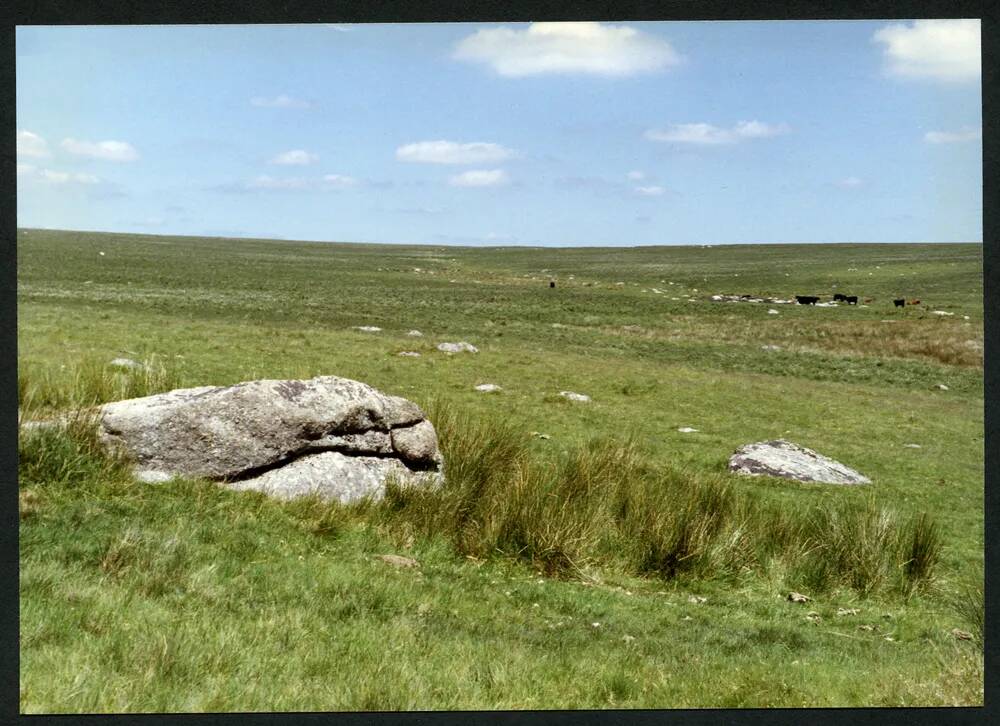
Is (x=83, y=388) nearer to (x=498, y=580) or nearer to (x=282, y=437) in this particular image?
(x=282, y=437)

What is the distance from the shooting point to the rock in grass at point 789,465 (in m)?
15.5

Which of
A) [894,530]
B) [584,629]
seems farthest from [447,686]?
[894,530]

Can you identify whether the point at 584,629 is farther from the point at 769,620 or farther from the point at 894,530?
the point at 894,530

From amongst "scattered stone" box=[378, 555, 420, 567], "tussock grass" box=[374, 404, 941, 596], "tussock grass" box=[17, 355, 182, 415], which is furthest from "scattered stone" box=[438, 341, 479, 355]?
"scattered stone" box=[378, 555, 420, 567]

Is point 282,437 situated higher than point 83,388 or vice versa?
point 83,388

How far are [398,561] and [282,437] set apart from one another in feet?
8.22

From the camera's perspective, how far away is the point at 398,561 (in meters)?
8.46

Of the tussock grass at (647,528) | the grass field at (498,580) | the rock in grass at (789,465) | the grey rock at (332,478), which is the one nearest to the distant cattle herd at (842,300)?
the grass field at (498,580)

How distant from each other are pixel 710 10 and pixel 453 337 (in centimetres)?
2876

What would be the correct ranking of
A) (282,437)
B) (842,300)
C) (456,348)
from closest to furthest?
(282,437) → (456,348) → (842,300)

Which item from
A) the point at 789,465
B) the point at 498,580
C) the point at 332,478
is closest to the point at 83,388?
the point at 332,478

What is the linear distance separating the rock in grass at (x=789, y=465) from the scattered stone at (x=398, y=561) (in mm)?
8842

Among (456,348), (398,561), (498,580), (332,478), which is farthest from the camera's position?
(456,348)

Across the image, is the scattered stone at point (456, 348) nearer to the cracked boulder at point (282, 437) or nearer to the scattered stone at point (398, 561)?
the cracked boulder at point (282, 437)
